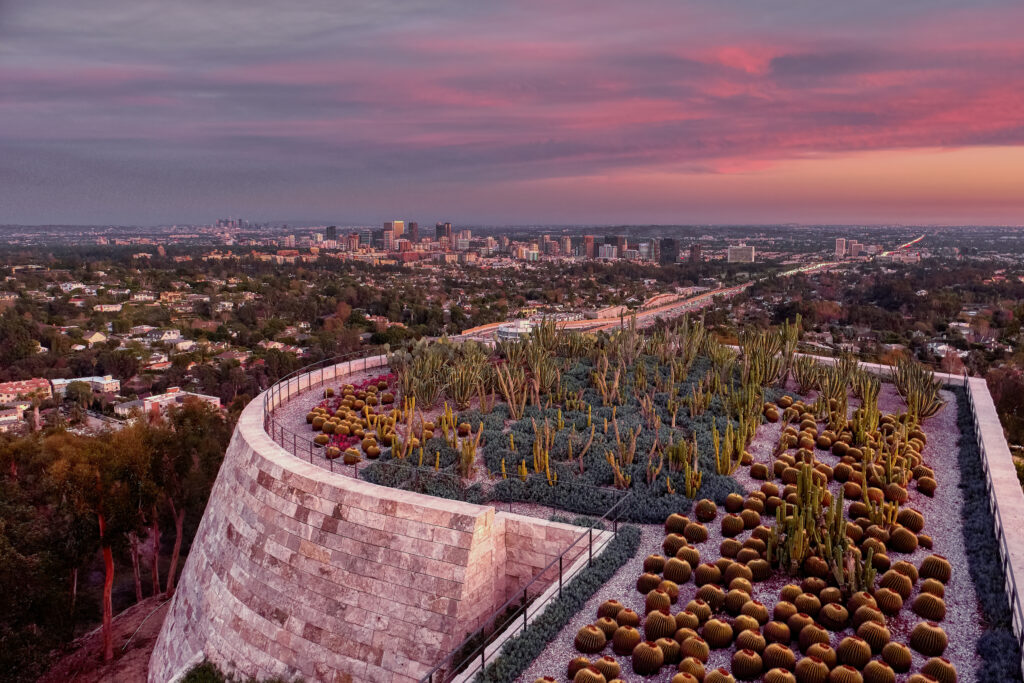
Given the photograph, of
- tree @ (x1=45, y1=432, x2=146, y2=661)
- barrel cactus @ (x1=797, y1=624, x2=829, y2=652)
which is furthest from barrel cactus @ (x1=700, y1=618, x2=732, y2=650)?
tree @ (x1=45, y1=432, x2=146, y2=661)

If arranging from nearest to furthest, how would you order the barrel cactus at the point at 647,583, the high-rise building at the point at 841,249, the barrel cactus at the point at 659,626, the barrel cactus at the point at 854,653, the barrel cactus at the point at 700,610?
the barrel cactus at the point at 854,653 < the barrel cactus at the point at 659,626 < the barrel cactus at the point at 700,610 < the barrel cactus at the point at 647,583 < the high-rise building at the point at 841,249

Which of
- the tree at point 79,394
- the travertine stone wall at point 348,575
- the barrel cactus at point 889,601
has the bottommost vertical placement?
the tree at point 79,394

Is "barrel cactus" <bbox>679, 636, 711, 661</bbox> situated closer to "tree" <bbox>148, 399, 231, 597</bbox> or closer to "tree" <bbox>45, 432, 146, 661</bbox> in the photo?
"tree" <bbox>45, 432, 146, 661</bbox>

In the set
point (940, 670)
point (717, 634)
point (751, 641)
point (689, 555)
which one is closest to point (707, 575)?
point (689, 555)

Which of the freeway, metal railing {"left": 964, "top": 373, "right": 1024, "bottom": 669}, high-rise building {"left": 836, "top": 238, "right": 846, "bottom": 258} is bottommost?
the freeway

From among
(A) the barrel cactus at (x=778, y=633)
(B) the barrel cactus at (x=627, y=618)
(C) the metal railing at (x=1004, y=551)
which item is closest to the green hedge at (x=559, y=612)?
(B) the barrel cactus at (x=627, y=618)

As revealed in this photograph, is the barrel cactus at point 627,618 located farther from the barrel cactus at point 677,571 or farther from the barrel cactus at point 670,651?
the barrel cactus at point 677,571
